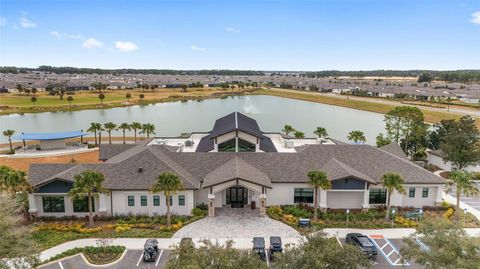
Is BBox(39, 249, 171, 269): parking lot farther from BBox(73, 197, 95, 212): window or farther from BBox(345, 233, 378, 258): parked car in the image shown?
BBox(345, 233, 378, 258): parked car

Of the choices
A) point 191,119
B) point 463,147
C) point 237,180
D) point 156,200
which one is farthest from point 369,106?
point 156,200

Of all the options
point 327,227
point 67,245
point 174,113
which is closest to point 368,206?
point 327,227

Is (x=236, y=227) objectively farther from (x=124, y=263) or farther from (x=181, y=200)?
(x=124, y=263)

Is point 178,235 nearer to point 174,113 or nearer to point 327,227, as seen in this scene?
point 327,227

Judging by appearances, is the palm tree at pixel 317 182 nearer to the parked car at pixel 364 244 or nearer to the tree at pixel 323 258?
the parked car at pixel 364 244

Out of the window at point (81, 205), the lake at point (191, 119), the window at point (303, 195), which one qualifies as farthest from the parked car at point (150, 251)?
the lake at point (191, 119)

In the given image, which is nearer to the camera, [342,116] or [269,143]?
[269,143]

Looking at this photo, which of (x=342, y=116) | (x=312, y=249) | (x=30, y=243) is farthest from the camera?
(x=342, y=116)
